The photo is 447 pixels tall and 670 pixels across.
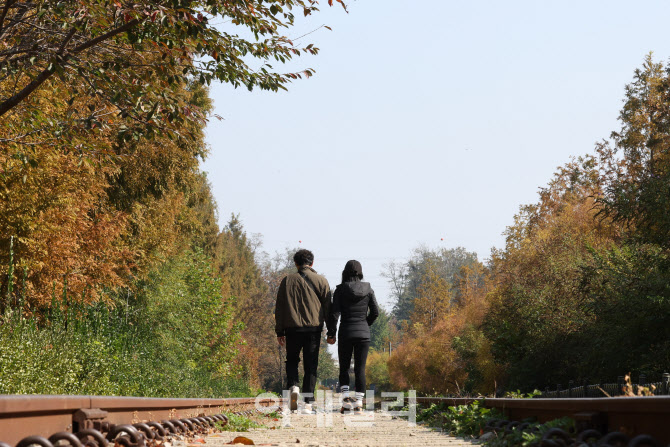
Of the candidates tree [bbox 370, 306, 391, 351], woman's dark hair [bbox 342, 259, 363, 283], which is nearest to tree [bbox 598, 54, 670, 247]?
woman's dark hair [bbox 342, 259, 363, 283]

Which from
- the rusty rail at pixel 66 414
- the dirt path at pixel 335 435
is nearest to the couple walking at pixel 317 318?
the dirt path at pixel 335 435

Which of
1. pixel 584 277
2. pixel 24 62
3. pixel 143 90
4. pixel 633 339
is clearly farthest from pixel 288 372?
pixel 584 277

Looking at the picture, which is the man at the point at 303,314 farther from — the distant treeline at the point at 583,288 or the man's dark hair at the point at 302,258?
the distant treeline at the point at 583,288

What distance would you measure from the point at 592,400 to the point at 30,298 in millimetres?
14638

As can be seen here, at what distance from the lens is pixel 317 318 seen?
11781 mm

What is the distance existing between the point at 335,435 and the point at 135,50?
6039 mm

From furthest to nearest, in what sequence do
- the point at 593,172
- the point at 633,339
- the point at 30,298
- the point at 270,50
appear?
the point at 593,172 < the point at 633,339 < the point at 30,298 < the point at 270,50

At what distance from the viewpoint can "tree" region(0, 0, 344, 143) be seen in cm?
952

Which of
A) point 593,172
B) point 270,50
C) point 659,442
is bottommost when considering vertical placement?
point 659,442

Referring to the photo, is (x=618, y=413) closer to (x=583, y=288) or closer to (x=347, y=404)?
(x=347, y=404)

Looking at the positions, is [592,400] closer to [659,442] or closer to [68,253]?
[659,442]

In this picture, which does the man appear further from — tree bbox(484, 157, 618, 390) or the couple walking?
tree bbox(484, 157, 618, 390)

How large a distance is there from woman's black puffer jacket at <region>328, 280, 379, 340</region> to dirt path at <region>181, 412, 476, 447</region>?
3.89 feet

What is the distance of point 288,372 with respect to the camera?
12.1 metres
